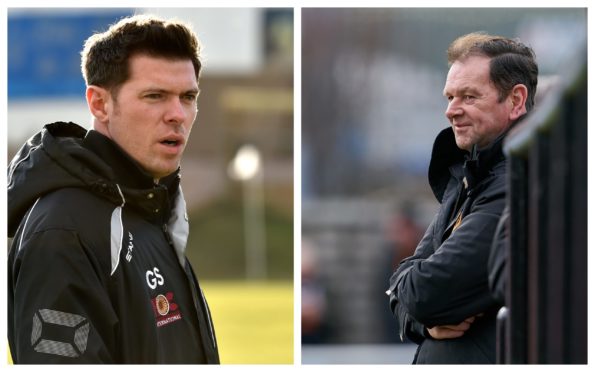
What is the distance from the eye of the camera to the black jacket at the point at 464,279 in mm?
2812

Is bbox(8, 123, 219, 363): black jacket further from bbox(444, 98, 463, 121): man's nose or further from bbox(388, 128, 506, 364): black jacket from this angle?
bbox(444, 98, 463, 121): man's nose

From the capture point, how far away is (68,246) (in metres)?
2.44

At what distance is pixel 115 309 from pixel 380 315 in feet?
43.7

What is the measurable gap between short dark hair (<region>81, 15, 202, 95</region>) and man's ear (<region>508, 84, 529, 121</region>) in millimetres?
907

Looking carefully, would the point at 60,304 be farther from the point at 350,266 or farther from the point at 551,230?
the point at 350,266

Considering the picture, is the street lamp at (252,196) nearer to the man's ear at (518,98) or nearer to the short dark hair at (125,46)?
the man's ear at (518,98)

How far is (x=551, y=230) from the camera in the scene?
1.97 m

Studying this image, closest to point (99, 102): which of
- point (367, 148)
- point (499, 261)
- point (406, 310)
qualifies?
point (406, 310)

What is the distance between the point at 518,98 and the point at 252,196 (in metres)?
28.9

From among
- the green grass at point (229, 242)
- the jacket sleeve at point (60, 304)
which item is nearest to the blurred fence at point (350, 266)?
the green grass at point (229, 242)

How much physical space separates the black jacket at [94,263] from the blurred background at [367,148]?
34.5 ft

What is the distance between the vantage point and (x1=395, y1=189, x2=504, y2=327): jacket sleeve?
281cm

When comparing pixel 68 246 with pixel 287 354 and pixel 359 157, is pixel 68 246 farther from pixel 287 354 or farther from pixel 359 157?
pixel 359 157

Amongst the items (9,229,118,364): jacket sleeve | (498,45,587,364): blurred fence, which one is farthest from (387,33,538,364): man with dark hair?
(9,229,118,364): jacket sleeve
